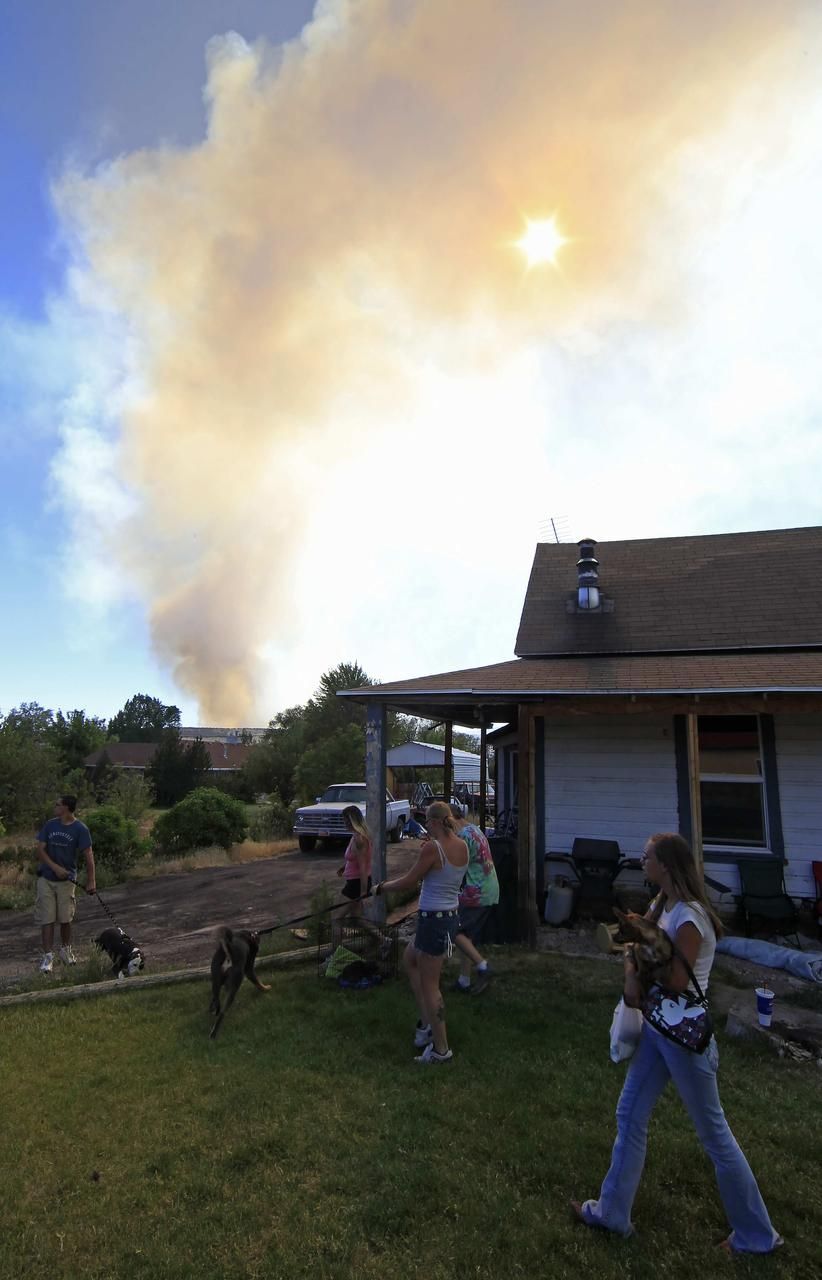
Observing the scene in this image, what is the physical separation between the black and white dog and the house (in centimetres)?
338

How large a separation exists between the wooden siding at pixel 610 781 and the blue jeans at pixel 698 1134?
21.4 ft

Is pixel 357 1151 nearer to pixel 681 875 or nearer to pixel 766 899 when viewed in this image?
pixel 681 875

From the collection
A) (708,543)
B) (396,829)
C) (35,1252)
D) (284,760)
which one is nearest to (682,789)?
(708,543)

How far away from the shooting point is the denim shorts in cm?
430

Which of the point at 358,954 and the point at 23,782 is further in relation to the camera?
the point at 23,782

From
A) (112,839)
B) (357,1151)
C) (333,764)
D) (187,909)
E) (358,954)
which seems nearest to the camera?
(357,1151)

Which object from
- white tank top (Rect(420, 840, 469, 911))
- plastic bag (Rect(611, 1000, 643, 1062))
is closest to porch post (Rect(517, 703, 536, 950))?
white tank top (Rect(420, 840, 469, 911))

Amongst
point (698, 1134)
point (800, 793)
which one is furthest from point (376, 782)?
point (698, 1134)

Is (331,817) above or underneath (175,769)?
underneath

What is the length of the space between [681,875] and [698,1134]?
98 cm

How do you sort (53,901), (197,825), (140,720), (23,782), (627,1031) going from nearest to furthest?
1. (627,1031)
2. (53,901)
3. (197,825)
4. (23,782)
5. (140,720)

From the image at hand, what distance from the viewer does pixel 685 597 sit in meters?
11.4

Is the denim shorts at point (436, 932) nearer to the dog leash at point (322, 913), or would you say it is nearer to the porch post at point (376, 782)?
the dog leash at point (322, 913)

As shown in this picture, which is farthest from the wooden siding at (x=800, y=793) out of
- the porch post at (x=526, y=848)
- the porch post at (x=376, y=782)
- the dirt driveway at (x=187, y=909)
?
the dirt driveway at (x=187, y=909)
